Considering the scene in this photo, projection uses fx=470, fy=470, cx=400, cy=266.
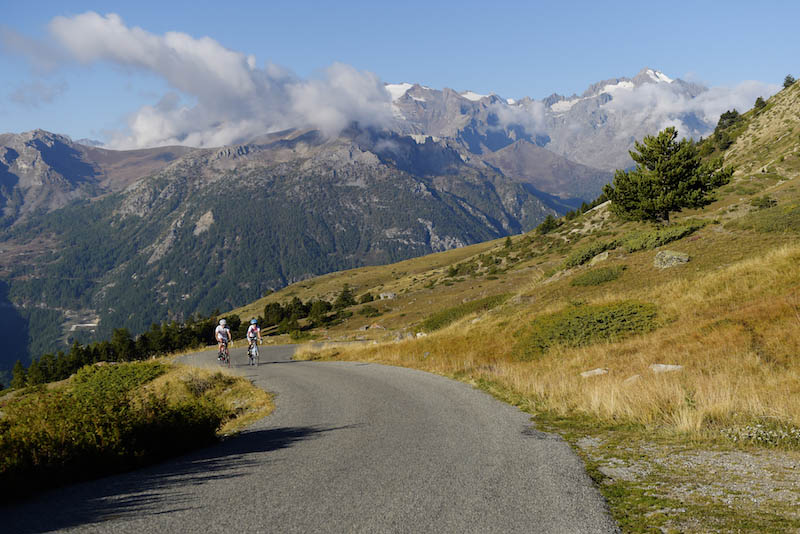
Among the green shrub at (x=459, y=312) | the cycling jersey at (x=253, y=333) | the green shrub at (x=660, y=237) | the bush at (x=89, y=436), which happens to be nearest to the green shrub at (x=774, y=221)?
the green shrub at (x=660, y=237)

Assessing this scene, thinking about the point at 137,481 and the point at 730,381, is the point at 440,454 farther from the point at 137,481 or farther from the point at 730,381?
the point at 730,381

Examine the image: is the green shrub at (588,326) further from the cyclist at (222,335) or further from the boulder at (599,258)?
the cyclist at (222,335)

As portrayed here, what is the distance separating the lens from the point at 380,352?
26094 millimetres

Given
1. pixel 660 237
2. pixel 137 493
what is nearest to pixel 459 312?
pixel 660 237

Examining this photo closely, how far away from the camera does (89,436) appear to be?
23.5 feet

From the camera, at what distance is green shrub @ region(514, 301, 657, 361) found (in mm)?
17328

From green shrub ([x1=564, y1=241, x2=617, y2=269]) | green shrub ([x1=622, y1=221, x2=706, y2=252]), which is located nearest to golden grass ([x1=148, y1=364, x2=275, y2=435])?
green shrub ([x1=564, y1=241, x2=617, y2=269])

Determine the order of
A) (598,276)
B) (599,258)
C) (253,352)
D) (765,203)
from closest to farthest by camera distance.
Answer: (253,352)
(598,276)
(599,258)
(765,203)

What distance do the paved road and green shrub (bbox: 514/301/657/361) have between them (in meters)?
8.82

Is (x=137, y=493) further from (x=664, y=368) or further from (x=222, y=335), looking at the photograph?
(x=222, y=335)

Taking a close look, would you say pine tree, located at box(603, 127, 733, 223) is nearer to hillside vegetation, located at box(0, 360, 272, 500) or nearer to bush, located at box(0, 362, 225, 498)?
hillside vegetation, located at box(0, 360, 272, 500)

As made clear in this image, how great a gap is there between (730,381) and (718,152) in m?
80.8

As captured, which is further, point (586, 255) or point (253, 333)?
point (586, 255)

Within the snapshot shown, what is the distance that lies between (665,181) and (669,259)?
580 inches
